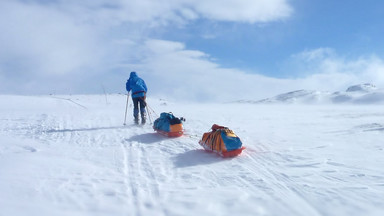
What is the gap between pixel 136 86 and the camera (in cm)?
1160

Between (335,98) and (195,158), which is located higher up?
(335,98)

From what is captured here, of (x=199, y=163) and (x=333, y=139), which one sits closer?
(x=199, y=163)

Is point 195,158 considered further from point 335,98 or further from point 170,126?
point 335,98

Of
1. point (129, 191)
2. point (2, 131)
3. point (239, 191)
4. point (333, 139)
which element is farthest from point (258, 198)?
point (2, 131)

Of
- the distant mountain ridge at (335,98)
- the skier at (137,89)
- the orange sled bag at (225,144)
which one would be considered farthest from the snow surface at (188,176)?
the distant mountain ridge at (335,98)

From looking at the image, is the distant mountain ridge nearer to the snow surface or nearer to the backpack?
the snow surface

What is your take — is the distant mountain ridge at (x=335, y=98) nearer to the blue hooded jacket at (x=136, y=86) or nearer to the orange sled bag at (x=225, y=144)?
the blue hooded jacket at (x=136, y=86)

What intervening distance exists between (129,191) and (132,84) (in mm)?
7334

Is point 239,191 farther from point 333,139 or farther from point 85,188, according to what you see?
point 333,139

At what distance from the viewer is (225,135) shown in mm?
7062

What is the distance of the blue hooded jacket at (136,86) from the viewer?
1162 centimetres

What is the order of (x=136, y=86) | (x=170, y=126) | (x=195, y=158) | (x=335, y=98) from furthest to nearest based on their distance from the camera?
(x=335, y=98)
(x=136, y=86)
(x=170, y=126)
(x=195, y=158)

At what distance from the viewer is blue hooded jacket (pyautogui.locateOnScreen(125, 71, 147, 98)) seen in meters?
11.6

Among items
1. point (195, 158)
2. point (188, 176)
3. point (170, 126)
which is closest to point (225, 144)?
point (195, 158)
